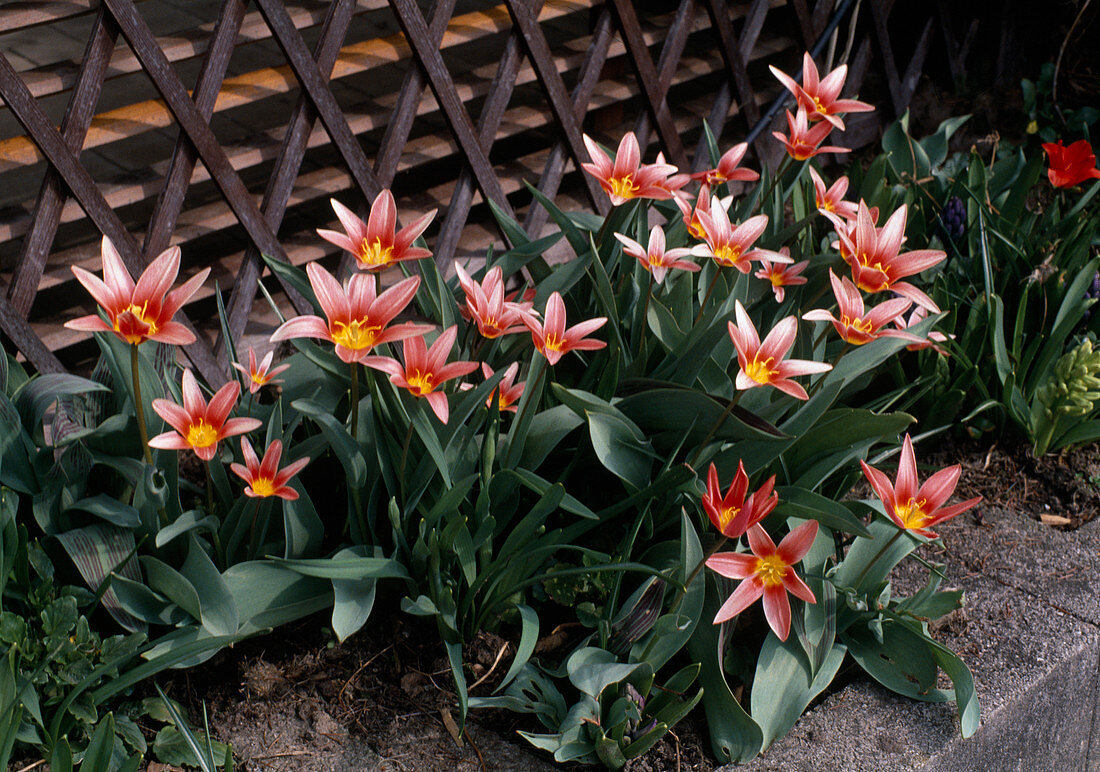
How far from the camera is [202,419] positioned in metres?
1.16

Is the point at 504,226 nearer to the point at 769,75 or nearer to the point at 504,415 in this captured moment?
the point at 504,415

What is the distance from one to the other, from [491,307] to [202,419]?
0.41 m

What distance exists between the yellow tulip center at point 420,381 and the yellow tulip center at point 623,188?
492 mm

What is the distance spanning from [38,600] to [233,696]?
327 millimetres

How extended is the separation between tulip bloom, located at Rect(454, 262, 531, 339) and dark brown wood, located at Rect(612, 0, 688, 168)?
1.36 meters

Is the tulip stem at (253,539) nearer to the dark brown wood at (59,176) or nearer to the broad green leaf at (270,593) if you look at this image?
the broad green leaf at (270,593)

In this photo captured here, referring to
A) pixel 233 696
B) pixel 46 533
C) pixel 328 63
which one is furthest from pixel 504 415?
pixel 328 63

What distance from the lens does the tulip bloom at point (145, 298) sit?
1.07 meters

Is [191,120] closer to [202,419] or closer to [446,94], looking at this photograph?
[446,94]

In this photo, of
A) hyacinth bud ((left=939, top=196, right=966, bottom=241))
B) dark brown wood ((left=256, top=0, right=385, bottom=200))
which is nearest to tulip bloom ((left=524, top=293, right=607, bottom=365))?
dark brown wood ((left=256, top=0, right=385, bottom=200))

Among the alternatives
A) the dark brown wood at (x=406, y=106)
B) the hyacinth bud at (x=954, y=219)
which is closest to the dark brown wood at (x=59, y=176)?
the dark brown wood at (x=406, y=106)

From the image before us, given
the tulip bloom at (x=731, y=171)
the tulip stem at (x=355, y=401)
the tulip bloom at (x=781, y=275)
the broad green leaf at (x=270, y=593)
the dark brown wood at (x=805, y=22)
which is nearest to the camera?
the tulip stem at (x=355, y=401)

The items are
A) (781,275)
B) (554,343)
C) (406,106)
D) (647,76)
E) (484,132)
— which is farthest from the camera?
(647,76)

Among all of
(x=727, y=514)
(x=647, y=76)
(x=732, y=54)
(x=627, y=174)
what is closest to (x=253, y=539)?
(x=727, y=514)
